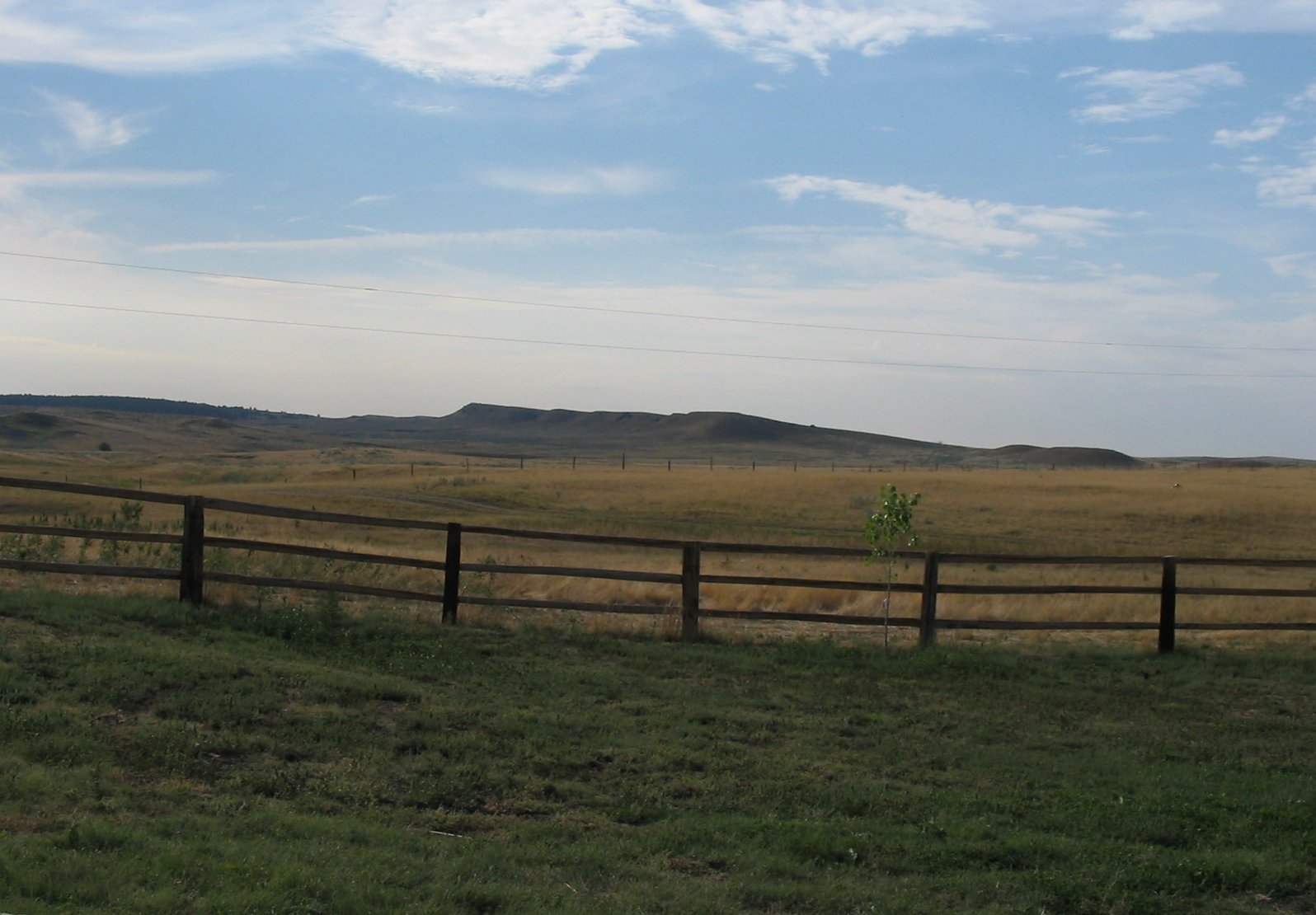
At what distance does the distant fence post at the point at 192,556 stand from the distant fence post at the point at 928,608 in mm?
8286

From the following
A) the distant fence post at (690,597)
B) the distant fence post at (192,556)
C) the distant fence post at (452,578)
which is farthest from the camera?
the distant fence post at (690,597)

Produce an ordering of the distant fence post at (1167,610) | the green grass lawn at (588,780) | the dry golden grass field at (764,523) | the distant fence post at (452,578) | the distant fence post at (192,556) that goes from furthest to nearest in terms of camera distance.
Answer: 1. the dry golden grass field at (764,523)
2. the distant fence post at (1167,610)
3. the distant fence post at (452,578)
4. the distant fence post at (192,556)
5. the green grass lawn at (588,780)

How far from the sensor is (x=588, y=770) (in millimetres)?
7816

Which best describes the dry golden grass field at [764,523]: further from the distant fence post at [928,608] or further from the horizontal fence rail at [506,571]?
the distant fence post at [928,608]

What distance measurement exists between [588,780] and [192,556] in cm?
650

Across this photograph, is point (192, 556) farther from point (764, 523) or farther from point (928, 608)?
point (764, 523)

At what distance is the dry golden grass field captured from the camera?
65.1 feet

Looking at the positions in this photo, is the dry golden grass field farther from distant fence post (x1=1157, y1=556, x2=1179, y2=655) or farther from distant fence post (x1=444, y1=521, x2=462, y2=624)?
distant fence post (x1=1157, y1=556, x2=1179, y2=655)

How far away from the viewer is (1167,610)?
46.2ft

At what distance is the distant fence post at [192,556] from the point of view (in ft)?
39.7

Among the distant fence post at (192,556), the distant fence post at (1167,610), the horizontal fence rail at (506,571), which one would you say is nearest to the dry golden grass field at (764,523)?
the distant fence post at (192,556)

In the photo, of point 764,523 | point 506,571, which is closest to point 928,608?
point 506,571

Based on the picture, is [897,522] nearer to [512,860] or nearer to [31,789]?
[512,860]

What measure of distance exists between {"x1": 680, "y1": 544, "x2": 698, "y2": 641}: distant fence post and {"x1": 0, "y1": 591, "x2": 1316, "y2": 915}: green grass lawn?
4.26 feet
